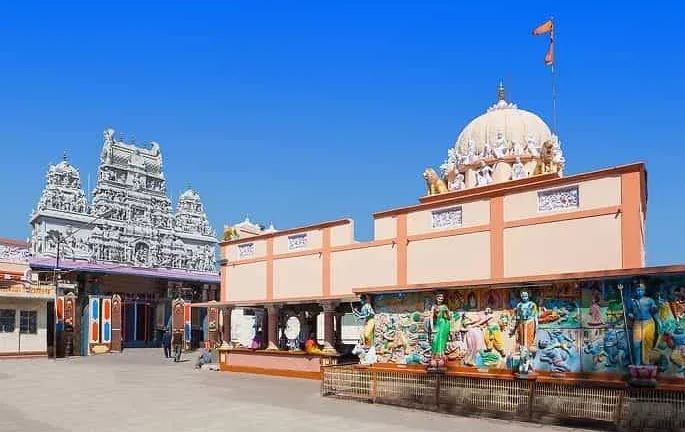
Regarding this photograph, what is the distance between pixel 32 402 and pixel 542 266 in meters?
13.9

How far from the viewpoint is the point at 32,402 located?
17.3m

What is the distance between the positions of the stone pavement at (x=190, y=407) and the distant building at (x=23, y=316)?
36.9ft

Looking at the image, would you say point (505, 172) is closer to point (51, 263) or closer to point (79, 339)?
point (79, 339)

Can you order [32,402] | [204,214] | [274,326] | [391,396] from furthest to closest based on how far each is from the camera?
[204,214] → [274,326] → [32,402] → [391,396]

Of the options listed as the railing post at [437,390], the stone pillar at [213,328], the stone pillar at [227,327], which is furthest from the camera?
the stone pillar at [213,328]

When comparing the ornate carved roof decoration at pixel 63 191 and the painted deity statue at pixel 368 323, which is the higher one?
the ornate carved roof decoration at pixel 63 191

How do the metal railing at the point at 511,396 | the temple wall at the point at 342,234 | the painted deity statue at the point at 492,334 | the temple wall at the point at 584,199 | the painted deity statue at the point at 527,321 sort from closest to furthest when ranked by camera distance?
the metal railing at the point at 511,396 → the painted deity statue at the point at 527,321 → the painted deity statue at the point at 492,334 → the temple wall at the point at 584,199 → the temple wall at the point at 342,234

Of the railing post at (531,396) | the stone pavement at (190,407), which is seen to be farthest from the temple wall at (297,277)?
the railing post at (531,396)

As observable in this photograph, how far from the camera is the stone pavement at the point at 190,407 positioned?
43.0ft

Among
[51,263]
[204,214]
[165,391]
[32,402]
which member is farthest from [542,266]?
[204,214]

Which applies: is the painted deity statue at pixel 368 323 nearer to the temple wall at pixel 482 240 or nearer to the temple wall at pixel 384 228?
the temple wall at pixel 482 240

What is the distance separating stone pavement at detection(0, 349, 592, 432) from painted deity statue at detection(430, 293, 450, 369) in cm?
137

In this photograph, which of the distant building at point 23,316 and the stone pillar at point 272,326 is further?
the distant building at point 23,316

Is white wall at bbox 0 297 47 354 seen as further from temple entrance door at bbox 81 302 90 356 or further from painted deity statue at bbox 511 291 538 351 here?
painted deity statue at bbox 511 291 538 351
